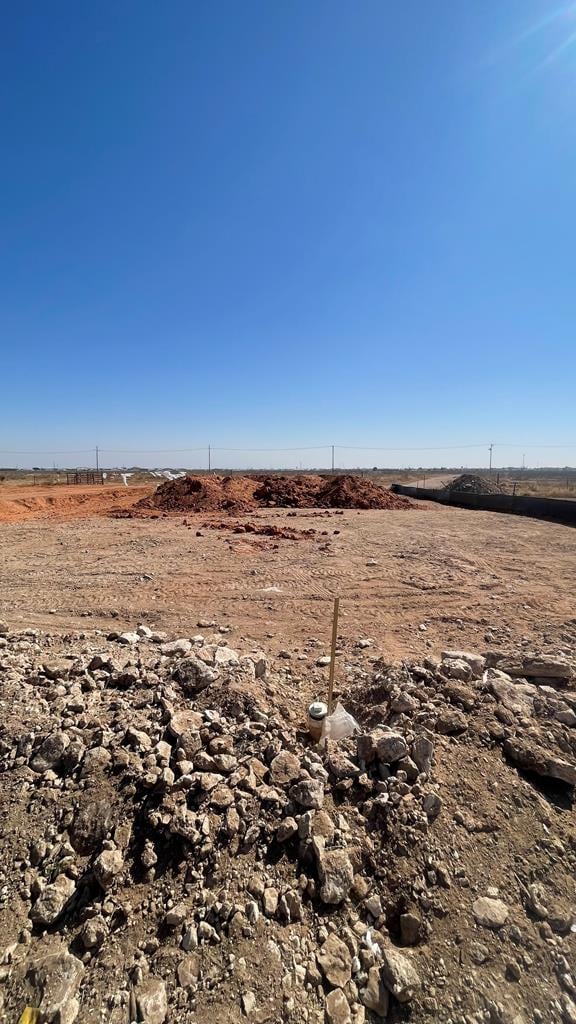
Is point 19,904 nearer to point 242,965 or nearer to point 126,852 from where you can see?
point 126,852

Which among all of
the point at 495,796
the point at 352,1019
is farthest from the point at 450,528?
the point at 352,1019

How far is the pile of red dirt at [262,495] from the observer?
65.9 feet

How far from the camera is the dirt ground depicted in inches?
229

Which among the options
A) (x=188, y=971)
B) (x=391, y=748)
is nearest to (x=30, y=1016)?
(x=188, y=971)

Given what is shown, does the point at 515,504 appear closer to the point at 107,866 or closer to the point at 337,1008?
the point at 337,1008

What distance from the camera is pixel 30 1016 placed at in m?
1.73

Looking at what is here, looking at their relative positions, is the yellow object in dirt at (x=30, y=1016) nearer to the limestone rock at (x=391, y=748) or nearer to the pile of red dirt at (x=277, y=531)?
the limestone rock at (x=391, y=748)

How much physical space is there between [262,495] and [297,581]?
51.4 ft

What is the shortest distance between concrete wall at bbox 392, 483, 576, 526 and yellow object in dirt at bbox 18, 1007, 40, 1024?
1970 centimetres

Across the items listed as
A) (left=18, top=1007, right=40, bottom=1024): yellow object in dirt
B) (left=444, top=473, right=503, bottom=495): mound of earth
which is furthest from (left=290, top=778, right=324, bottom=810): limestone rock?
(left=444, top=473, right=503, bottom=495): mound of earth

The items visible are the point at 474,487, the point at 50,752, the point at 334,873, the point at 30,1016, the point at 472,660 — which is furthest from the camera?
the point at 474,487

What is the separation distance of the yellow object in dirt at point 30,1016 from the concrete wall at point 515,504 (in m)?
19.7

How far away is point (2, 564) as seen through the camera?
9.01 metres

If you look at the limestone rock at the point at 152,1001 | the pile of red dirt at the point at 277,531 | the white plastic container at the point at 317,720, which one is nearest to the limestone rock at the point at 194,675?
the white plastic container at the point at 317,720
